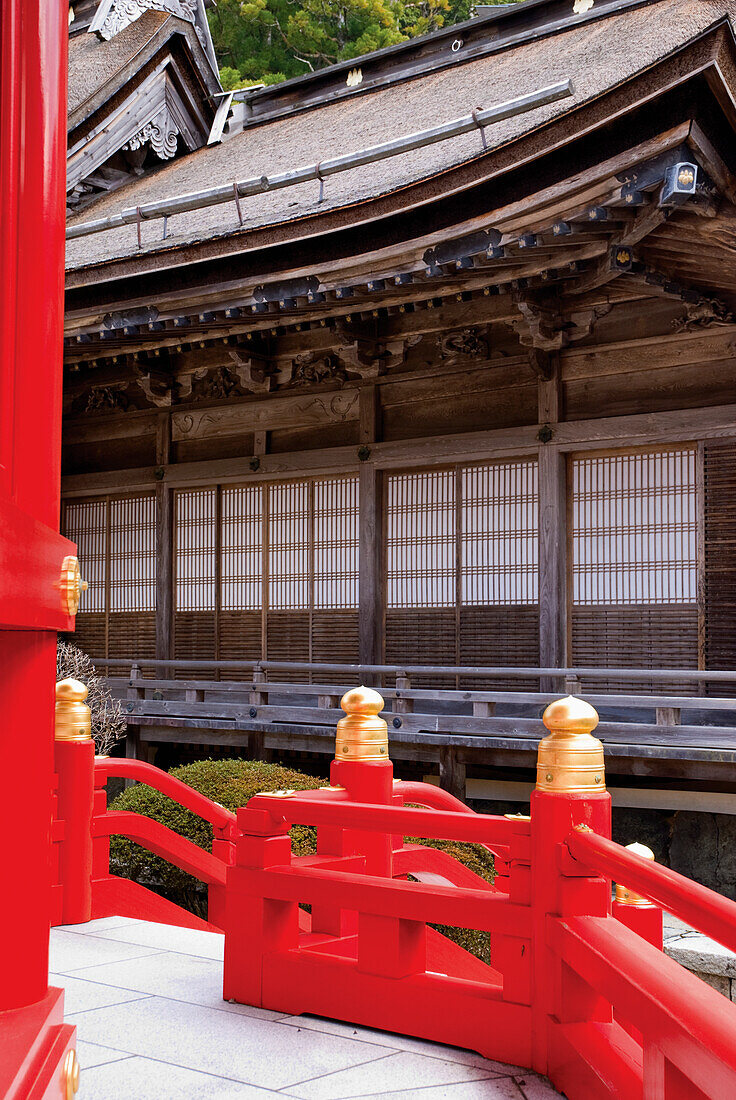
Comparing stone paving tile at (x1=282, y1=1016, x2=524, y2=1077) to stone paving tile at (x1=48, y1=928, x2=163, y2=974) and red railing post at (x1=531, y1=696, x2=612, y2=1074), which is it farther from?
stone paving tile at (x1=48, y1=928, x2=163, y2=974)

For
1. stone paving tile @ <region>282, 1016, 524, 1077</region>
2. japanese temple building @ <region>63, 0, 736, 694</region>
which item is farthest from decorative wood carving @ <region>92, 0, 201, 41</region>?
stone paving tile @ <region>282, 1016, 524, 1077</region>

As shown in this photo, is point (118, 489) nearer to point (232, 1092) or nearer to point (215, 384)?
point (215, 384)

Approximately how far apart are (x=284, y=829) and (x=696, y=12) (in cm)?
1067

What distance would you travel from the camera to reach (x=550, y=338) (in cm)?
916

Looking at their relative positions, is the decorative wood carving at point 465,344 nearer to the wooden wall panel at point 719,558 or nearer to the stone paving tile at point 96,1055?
the wooden wall panel at point 719,558

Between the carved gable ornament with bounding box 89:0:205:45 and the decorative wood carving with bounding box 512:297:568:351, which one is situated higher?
the carved gable ornament with bounding box 89:0:205:45

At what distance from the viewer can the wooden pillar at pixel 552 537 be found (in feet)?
30.6

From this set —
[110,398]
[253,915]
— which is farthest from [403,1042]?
[110,398]

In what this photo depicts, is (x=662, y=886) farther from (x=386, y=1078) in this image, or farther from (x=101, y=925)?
(x=101, y=925)

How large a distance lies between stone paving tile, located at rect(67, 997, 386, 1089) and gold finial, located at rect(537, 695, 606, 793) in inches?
38.3

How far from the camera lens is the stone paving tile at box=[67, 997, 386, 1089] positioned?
3004 millimetres

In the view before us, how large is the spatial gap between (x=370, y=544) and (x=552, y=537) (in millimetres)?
1940

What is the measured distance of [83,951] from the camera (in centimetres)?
443

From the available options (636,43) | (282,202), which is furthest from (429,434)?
(636,43)
